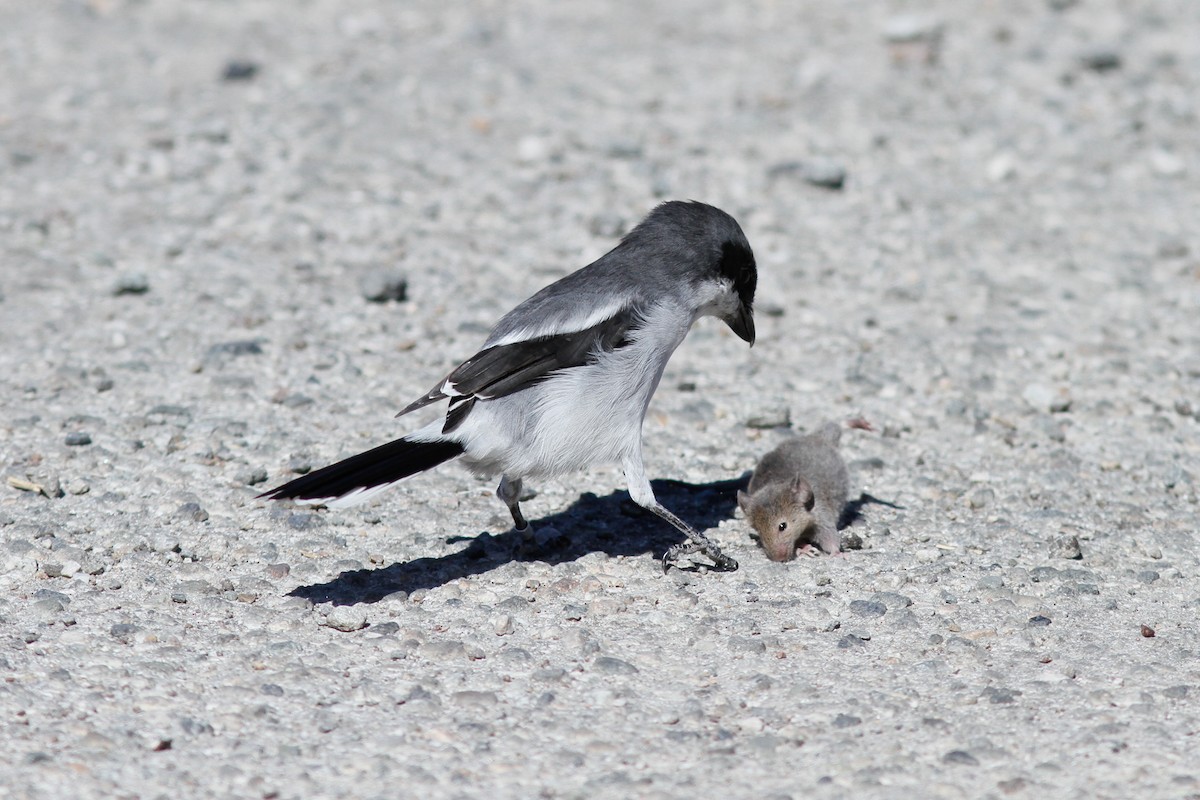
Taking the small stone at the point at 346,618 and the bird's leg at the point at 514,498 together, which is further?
the bird's leg at the point at 514,498

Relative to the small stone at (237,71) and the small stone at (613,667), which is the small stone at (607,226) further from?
the small stone at (613,667)

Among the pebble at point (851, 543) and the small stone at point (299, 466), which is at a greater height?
the small stone at point (299, 466)

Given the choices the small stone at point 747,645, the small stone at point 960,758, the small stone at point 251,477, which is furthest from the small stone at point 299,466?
the small stone at point 960,758

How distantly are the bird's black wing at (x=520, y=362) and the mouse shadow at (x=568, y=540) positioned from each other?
64 cm

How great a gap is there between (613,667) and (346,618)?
108 centimetres

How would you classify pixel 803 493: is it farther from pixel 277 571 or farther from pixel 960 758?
pixel 277 571

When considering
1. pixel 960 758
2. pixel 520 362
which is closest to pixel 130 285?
pixel 520 362

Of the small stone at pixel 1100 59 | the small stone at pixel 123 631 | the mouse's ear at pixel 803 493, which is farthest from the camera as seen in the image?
the small stone at pixel 1100 59

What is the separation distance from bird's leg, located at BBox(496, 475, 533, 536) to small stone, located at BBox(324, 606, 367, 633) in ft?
2.94

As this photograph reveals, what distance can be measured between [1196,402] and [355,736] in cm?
507

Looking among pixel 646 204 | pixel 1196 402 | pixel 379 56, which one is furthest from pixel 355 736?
pixel 379 56

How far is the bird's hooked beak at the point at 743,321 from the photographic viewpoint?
20.4ft

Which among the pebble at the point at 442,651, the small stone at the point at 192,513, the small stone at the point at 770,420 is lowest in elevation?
the small stone at the point at 770,420

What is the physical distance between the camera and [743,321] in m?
6.26
